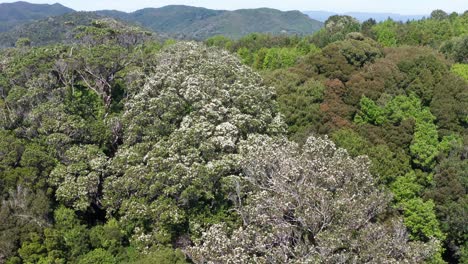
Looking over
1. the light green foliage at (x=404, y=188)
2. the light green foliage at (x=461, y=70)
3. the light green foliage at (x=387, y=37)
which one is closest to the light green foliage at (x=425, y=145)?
the light green foliage at (x=404, y=188)

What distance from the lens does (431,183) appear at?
31.6 metres

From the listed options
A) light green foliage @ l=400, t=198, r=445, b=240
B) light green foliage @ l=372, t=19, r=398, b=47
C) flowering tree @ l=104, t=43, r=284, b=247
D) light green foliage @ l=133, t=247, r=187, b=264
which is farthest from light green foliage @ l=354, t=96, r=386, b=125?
light green foliage @ l=372, t=19, r=398, b=47

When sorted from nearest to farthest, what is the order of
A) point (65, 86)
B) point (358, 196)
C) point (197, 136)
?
point (358, 196)
point (197, 136)
point (65, 86)

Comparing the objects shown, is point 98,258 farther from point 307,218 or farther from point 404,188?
point 404,188

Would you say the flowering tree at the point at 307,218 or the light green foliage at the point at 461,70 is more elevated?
the light green foliage at the point at 461,70

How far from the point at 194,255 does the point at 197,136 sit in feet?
31.6

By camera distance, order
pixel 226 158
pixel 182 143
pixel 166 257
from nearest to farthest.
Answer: pixel 166 257 → pixel 226 158 → pixel 182 143

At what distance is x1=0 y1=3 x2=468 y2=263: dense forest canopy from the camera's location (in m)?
21.7

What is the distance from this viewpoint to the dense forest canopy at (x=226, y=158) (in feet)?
71.3

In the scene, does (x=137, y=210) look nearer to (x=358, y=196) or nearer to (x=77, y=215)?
(x=77, y=215)

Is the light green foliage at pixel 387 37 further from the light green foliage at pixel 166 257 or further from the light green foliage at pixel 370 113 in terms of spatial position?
the light green foliage at pixel 166 257

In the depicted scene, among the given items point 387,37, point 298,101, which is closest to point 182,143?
point 298,101

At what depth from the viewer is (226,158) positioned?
2706 centimetres

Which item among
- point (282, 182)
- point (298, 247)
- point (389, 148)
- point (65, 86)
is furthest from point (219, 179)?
point (65, 86)
